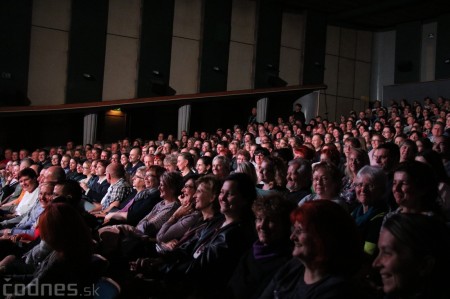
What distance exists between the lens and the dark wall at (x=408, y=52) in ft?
43.5

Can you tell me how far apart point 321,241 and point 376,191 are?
3.55 ft

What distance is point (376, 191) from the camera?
254 cm

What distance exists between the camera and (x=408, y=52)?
1348 cm

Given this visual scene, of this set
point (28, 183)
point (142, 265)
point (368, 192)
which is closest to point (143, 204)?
point (142, 265)

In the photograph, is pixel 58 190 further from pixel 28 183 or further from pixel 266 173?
pixel 28 183

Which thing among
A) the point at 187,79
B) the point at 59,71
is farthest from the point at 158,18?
the point at 59,71

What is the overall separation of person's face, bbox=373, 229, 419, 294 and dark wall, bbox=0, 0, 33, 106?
32.8 ft

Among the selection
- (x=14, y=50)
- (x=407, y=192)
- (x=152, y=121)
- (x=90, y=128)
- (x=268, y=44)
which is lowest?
(x=407, y=192)

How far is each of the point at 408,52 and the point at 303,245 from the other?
12921mm

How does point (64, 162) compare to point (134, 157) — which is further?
point (64, 162)

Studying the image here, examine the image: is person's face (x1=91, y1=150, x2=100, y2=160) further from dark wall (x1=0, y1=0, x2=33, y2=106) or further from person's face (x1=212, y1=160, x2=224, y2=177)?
person's face (x1=212, y1=160, x2=224, y2=177)

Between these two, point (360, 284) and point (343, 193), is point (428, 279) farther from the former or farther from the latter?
point (343, 193)

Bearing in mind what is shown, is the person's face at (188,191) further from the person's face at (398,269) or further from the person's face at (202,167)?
the person's face at (398,269)

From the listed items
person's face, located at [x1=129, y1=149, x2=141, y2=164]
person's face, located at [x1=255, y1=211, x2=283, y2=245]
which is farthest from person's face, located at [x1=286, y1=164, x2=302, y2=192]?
person's face, located at [x1=129, y1=149, x2=141, y2=164]
